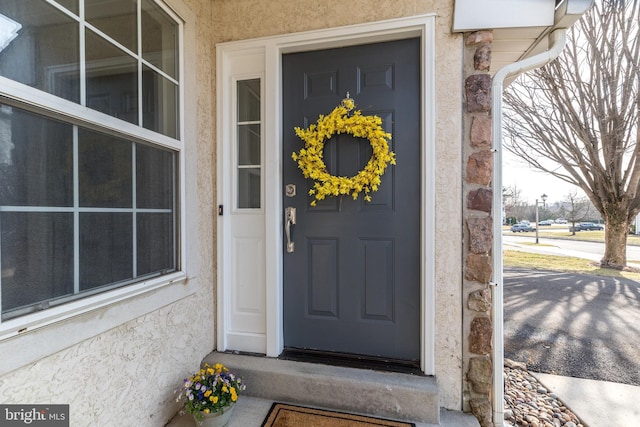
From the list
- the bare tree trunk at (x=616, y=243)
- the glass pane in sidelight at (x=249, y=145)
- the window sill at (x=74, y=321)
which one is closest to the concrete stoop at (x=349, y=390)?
the window sill at (x=74, y=321)

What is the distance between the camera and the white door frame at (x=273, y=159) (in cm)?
163

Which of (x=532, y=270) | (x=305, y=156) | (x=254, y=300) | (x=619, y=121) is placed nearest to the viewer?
(x=305, y=156)

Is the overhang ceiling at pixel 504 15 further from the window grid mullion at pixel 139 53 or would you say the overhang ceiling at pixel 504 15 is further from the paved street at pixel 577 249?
the paved street at pixel 577 249

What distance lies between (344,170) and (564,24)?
150cm

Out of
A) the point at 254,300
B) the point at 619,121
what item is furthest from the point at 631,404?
the point at 619,121

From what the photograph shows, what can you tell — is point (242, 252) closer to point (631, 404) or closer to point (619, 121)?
point (631, 404)

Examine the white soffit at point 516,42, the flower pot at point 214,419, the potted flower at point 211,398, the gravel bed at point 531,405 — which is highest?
the white soffit at point 516,42

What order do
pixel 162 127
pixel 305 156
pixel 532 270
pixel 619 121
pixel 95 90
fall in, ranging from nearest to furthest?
pixel 95 90 < pixel 162 127 < pixel 305 156 < pixel 619 121 < pixel 532 270

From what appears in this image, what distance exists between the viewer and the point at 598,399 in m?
1.86

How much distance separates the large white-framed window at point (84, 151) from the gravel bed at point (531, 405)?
2.34 metres

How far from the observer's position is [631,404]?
1785 mm

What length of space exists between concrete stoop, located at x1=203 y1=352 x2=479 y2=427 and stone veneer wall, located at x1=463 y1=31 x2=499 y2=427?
28 centimetres

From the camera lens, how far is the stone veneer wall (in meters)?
1.57

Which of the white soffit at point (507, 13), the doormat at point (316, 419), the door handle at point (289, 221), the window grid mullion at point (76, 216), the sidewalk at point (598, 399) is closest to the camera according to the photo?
the window grid mullion at point (76, 216)
